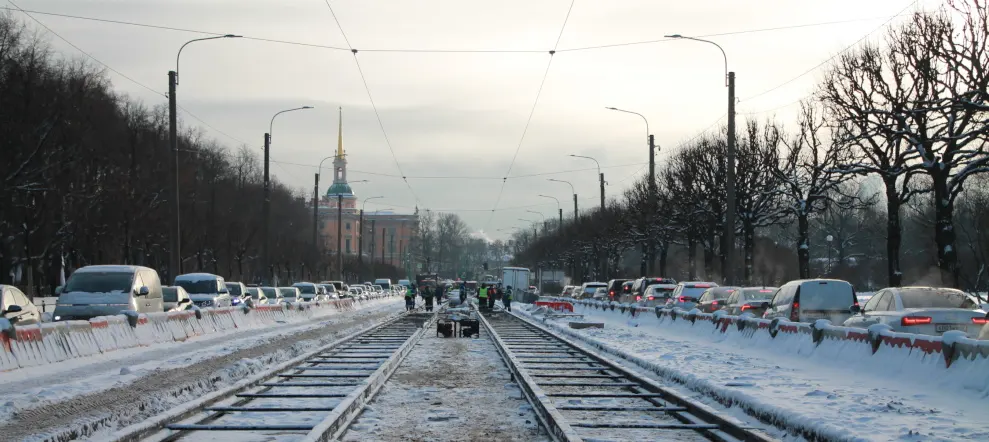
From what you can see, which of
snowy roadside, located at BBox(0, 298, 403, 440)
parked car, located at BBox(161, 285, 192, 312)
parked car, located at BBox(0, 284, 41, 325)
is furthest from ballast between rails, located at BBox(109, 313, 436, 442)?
parked car, located at BBox(161, 285, 192, 312)

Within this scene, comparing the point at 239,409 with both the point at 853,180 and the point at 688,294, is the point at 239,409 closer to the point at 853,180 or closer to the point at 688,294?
the point at 688,294

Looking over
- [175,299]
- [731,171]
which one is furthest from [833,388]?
[175,299]

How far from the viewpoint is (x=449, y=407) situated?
14.6 meters

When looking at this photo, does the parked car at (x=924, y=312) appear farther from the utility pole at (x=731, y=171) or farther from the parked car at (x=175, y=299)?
the parked car at (x=175, y=299)

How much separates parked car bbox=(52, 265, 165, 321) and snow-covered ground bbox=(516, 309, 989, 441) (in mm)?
11729

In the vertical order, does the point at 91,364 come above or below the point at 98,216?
below

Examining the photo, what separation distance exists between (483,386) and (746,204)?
155ft

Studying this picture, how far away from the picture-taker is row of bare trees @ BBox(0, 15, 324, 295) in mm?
48125

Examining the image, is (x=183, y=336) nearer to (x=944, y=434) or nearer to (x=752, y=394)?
(x=752, y=394)

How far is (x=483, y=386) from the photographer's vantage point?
692 inches

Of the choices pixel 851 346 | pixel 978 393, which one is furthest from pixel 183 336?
pixel 978 393

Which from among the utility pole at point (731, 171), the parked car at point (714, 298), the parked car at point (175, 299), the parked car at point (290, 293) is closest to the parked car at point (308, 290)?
the parked car at point (290, 293)

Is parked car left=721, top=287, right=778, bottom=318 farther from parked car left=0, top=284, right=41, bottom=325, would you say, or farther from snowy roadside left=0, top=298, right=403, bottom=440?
parked car left=0, top=284, right=41, bottom=325

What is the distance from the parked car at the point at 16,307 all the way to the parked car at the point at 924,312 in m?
16.7
